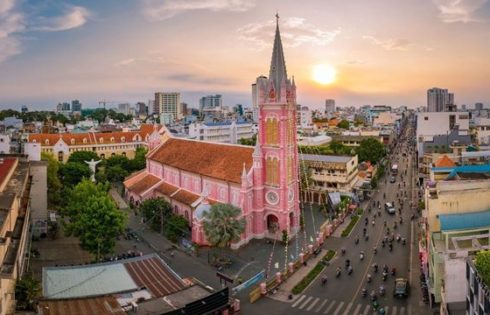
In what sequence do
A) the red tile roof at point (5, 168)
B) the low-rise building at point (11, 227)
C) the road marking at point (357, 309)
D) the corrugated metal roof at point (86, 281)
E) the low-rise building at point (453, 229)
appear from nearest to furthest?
the low-rise building at point (11, 227) < the low-rise building at point (453, 229) < the corrugated metal roof at point (86, 281) < the road marking at point (357, 309) < the red tile roof at point (5, 168)

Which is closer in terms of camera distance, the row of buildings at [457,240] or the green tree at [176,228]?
the row of buildings at [457,240]

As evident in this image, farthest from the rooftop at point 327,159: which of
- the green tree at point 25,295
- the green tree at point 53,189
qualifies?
the green tree at point 25,295

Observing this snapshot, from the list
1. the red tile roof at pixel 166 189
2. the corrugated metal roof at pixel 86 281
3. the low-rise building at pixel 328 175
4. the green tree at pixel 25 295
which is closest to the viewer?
the green tree at pixel 25 295

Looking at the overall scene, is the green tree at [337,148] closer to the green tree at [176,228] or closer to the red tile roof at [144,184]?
the red tile roof at [144,184]

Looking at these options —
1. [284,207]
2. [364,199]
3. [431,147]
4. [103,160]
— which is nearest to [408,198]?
[364,199]

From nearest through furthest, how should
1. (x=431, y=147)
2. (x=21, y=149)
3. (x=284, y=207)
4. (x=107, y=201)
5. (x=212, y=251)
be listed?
(x=107, y=201)
(x=212, y=251)
(x=284, y=207)
(x=21, y=149)
(x=431, y=147)

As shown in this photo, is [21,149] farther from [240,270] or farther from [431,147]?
[431,147]

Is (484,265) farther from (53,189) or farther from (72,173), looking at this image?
(72,173)

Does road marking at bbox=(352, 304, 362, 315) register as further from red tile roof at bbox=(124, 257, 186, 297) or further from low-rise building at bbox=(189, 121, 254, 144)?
low-rise building at bbox=(189, 121, 254, 144)
